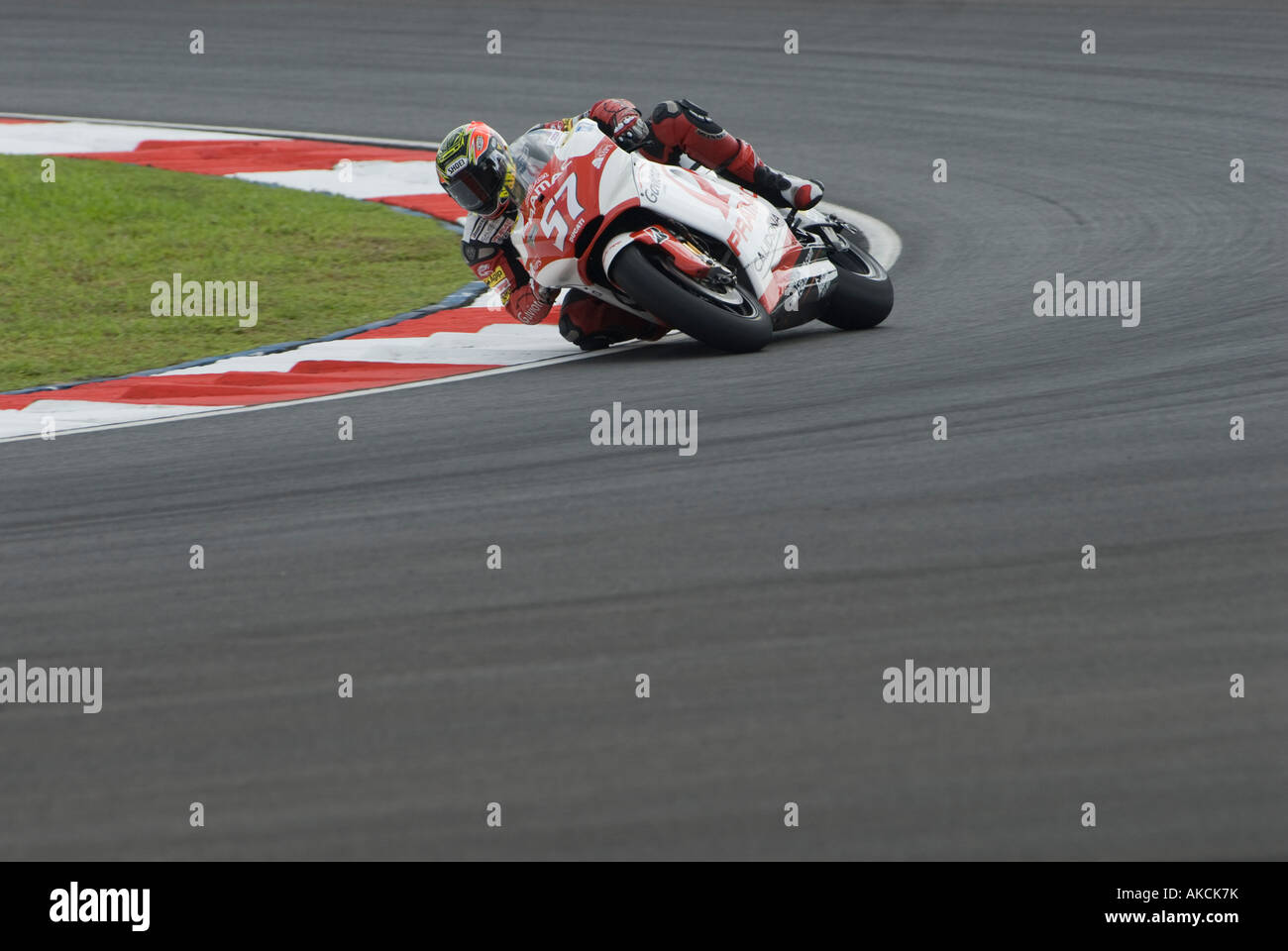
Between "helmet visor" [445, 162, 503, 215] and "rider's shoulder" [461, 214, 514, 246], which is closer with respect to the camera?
"helmet visor" [445, 162, 503, 215]

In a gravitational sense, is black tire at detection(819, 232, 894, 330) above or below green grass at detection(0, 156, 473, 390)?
below

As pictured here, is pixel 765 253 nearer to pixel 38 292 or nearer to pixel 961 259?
pixel 961 259

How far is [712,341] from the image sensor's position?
24.5ft

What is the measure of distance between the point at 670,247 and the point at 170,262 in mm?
4404

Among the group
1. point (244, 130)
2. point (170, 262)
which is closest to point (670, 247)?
point (170, 262)

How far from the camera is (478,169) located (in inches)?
304

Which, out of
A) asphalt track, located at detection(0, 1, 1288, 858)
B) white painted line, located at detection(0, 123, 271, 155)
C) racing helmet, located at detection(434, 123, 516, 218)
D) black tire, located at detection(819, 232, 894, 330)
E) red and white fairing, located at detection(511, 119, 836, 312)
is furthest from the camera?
white painted line, located at detection(0, 123, 271, 155)

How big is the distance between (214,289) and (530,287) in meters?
2.59

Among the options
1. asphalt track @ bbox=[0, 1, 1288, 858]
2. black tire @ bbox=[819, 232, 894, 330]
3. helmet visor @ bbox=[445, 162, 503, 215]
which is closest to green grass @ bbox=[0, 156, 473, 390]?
helmet visor @ bbox=[445, 162, 503, 215]

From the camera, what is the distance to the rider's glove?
7781 millimetres

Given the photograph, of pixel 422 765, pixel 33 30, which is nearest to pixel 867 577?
pixel 422 765

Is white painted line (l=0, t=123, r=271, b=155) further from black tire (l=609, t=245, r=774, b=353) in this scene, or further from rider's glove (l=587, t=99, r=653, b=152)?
black tire (l=609, t=245, r=774, b=353)

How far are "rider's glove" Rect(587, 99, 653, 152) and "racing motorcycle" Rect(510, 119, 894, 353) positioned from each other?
142mm
